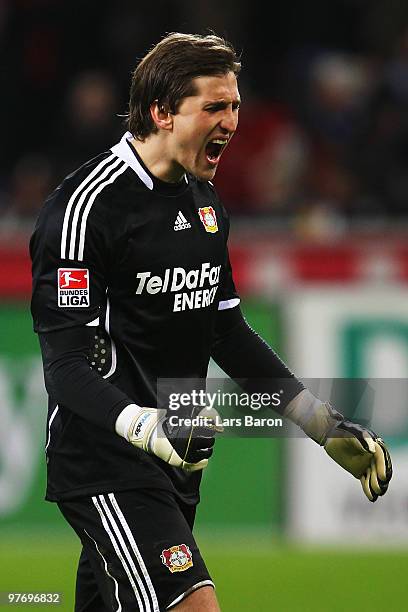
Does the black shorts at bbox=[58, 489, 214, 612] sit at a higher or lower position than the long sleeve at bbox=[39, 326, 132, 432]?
lower

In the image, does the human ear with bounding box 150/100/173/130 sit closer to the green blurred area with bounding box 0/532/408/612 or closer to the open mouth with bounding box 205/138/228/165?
the open mouth with bounding box 205/138/228/165

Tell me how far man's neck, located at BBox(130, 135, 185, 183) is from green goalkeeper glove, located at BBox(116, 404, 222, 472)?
0.71 metres

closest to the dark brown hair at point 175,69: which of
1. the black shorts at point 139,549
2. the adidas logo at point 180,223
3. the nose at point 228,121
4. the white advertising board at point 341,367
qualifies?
the nose at point 228,121

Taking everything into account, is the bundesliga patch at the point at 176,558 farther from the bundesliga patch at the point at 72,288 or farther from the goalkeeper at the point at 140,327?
the bundesliga patch at the point at 72,288

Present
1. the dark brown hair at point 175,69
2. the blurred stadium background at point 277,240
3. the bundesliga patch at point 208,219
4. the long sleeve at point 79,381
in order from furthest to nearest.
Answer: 1. the blurred stadium background at point 277,240
2. the bundesliga patch at point 208,219
3. the dark brown hair at point 175,69
4. the long sleeve at point 79,381

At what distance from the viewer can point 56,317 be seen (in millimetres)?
3838

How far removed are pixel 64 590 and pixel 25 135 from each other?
4.81 m

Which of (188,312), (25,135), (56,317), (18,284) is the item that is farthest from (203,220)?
(25,135)

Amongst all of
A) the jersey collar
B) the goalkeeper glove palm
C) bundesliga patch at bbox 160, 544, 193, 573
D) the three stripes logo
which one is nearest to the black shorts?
bundesliga patch at bbox 160, 544, 193, 573

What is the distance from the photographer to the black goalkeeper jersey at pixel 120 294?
384 centimetres

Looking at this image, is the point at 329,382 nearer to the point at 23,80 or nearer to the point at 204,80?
the point at 204,80

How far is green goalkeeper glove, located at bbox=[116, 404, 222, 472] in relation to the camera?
358 centimetres

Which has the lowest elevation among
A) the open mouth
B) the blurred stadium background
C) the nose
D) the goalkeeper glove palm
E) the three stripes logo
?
the blurred stadium background

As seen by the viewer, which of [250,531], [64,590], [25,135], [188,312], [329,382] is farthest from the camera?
[25,135]
